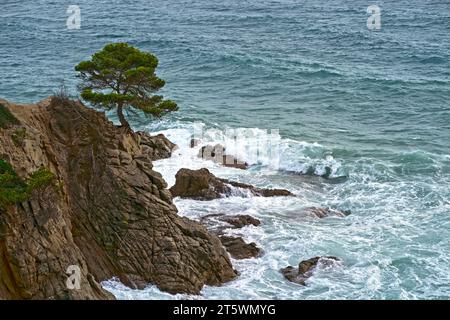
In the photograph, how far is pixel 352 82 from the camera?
67.8 meters

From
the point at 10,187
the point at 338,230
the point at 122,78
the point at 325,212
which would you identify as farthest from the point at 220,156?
the point at 10,187

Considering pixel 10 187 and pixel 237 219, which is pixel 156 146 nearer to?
pixel 237 219

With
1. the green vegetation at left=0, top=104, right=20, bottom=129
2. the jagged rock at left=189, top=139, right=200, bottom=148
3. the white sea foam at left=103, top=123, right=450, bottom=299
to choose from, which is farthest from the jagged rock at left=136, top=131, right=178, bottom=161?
the green vegetation at left=0, top=104, right=20, bottom=129

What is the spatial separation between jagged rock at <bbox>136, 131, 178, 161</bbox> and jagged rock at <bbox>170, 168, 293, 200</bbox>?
7.27 metres

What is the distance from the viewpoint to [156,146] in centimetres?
5100

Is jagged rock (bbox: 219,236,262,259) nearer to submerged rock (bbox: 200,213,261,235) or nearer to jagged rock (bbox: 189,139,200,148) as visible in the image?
submerged rock (bbox: 200,213,261,235)

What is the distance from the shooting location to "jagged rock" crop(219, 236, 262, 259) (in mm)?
35438

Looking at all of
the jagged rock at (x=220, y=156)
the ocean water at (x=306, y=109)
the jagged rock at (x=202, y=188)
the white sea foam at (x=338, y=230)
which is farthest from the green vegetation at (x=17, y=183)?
the jagged rock at (x=220, y=156)

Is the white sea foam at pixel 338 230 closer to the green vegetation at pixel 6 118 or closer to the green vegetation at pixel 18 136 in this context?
the green vegetation at pixel 18 136

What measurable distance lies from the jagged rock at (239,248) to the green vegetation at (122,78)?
7541 mm

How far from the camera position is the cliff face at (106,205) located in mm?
28984

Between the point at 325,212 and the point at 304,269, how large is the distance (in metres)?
7.94

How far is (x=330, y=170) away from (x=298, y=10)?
54.1 meters
